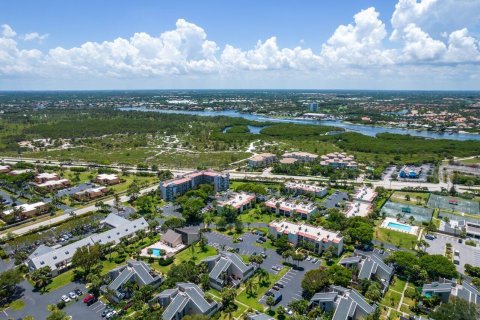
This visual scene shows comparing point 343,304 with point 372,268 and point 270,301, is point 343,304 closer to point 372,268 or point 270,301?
point 270,301

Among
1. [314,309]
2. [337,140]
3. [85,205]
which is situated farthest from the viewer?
[337,140]

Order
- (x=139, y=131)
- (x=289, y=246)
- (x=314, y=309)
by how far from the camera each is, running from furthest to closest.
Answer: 1. (x=139, y=131)
2. (x=289, y=246)
3. (x=314, y=309)

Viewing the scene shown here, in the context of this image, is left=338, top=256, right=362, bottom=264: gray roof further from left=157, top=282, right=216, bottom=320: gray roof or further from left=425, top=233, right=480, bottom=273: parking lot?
left=157, top=282, right=216, bottom=320: gray roof

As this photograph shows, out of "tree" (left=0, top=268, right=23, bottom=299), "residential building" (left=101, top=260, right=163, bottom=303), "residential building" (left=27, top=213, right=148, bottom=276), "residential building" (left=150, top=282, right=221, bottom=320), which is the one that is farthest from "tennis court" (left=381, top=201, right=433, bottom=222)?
"tree" (left=0, top=268, right=23, bottom=299)

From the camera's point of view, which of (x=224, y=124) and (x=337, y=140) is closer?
(x=337, y=140)

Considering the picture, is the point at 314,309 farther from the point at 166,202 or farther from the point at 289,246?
the point at 166,202

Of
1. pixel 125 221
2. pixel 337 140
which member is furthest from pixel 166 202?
pixel 337 140

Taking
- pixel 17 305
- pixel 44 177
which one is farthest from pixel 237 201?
pixel 44 177
